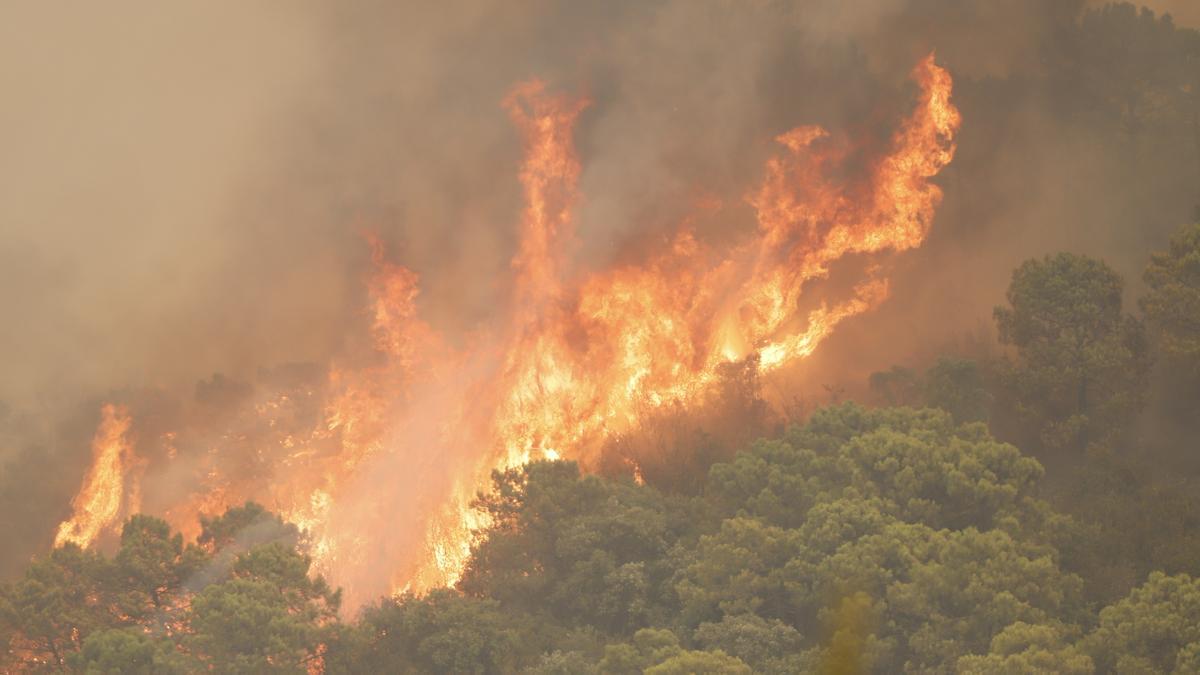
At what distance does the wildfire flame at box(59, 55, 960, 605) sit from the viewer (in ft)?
175

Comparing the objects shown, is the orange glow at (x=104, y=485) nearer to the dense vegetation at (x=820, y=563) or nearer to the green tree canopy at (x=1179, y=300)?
the dense vegetation at (x=820, y=563)

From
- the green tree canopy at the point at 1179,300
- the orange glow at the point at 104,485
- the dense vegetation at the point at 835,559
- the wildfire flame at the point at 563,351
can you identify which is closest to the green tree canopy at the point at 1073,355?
the dense vegetation at the point at 835,559

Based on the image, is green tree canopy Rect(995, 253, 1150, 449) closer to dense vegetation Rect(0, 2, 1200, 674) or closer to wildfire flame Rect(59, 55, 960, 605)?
dense vegetation Rect(0, 2, 1200, 674)

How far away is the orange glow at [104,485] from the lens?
5869 centimetres

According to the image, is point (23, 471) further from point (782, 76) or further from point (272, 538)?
point (782, 76)

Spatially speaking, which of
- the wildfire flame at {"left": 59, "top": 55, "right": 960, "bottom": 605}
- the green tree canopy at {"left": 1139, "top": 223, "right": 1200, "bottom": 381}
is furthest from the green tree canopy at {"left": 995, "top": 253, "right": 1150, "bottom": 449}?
the wildfire flame at {"left": 59, "top": 55, "right": 960, "bottom": 605}

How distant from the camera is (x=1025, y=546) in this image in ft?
125

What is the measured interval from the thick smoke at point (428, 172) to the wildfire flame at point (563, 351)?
0.88m

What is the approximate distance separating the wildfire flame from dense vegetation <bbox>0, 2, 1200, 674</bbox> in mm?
5243

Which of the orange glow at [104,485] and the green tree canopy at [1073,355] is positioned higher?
the orange glow at [104,485]

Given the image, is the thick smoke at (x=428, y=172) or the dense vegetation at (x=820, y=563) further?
the thick smoke at (x=428, y=172)

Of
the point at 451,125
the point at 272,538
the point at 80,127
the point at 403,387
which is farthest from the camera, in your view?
the point at 80,127

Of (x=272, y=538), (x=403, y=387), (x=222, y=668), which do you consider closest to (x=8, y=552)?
(x=403, y=387)

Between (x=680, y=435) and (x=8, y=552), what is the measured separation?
2806 centimetres
